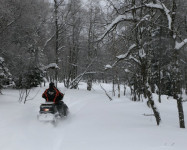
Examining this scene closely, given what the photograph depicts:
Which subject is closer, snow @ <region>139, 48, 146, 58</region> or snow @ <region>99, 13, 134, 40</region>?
snow @ <region>99, 13, 134, 40</region>

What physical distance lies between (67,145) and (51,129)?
→ 2498 mm

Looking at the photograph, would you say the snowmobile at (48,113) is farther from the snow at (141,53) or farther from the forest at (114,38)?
the snow at (141,53)

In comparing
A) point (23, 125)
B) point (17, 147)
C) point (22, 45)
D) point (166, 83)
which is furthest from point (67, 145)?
point (166, 83)

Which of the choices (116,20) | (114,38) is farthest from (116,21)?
(114,38)

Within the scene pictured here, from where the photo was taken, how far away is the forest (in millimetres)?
8227

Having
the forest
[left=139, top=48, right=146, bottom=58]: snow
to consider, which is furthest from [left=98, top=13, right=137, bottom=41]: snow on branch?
[left=139, top=48, right=146, bottom=58]: snow

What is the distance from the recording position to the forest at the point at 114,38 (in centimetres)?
823

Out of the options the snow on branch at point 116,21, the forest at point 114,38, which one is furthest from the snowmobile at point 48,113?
the snow on branch at point 116,21

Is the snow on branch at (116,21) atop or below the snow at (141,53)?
atop

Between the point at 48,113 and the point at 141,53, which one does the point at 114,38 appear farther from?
the point at 48,113

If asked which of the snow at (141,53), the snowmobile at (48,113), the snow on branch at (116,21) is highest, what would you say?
the snow on branch at (116,21)

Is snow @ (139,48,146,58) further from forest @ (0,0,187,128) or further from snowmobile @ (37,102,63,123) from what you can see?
snowmobile @ (37,102,63,123)

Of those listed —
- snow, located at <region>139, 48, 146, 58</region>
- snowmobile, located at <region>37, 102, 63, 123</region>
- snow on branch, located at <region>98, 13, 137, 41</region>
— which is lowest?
snowmobile, located at <region>37, 102, 63, 123</region>

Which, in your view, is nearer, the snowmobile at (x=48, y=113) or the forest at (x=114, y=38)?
the forest at (x=114, y=38)
